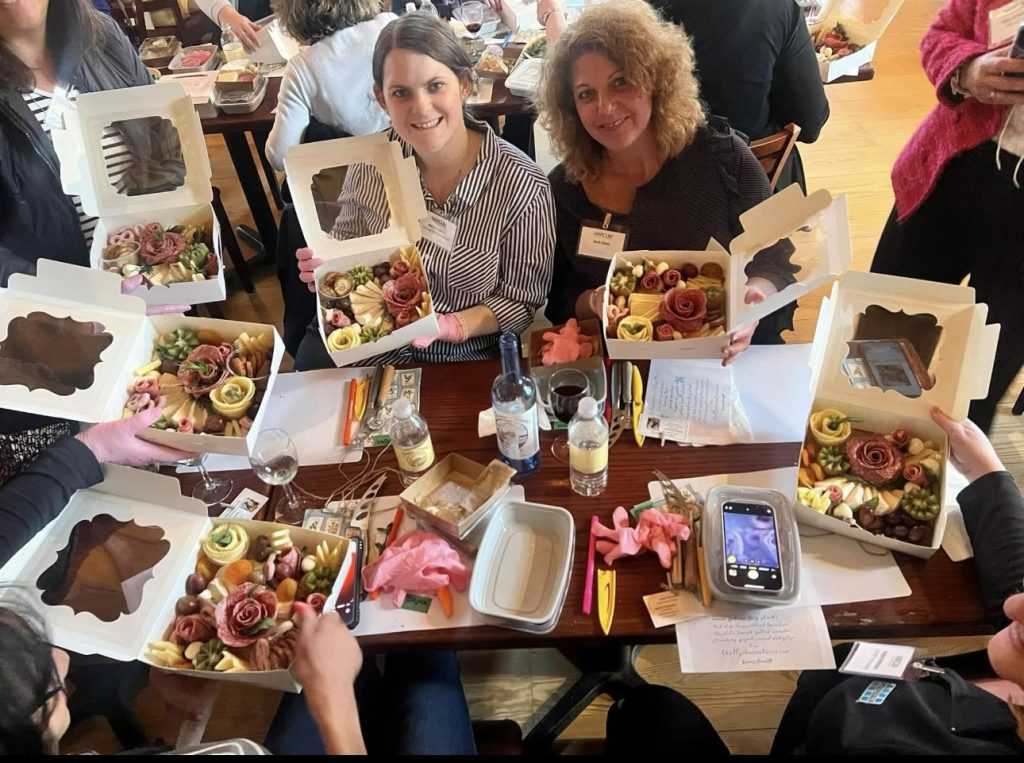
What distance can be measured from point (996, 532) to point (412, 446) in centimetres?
99

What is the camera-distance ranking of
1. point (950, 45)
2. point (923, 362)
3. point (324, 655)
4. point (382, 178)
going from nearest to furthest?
point (324, 655) < point (923, 362) < point (950, 45) < point (382, 178)

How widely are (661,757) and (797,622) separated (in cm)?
36

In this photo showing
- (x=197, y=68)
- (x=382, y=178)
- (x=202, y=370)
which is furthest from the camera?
(x=197, y=68)

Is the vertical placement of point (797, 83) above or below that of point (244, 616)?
above

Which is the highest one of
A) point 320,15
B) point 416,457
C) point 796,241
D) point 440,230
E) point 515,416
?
point 320,15

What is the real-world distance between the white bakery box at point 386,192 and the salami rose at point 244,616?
0.61 m

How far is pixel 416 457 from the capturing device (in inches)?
51.9

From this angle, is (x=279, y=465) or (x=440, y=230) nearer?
(x=279, y=465)

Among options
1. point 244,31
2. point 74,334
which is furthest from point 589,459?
point 244,31

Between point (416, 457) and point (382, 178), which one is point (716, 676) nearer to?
point (416, 457)

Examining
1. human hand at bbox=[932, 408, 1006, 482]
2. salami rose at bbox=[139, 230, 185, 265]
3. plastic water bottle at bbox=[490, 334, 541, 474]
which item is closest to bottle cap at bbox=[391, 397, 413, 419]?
plastic water bottle at bbox=[490, 334, 541, 474]

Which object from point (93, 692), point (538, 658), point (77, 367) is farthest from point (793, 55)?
point (93, 692)

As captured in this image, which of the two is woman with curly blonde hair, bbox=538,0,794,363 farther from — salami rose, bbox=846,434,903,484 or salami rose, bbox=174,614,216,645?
salami rose, bbox=174,614,216,645

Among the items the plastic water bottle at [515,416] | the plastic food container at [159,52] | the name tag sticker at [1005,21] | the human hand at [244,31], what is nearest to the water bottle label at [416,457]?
the plastic water bottle at [515,416]
